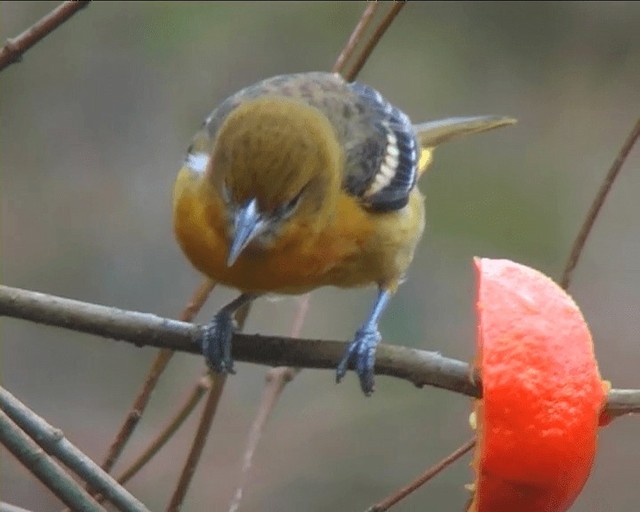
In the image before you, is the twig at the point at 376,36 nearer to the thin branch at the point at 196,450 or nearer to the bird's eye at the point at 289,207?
the bird's eye at the point at 289,207

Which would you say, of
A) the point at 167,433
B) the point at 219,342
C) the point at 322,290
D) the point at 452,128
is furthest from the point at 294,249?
the point at 322,290

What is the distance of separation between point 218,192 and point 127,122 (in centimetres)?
333

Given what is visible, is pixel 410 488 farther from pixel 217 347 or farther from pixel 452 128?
pixel 452 128

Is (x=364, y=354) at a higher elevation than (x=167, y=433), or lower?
higher

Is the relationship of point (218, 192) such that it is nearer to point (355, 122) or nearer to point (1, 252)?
point (355, 122)

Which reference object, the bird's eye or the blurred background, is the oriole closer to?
the bird's eye

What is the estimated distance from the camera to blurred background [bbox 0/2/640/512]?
13.6 ft

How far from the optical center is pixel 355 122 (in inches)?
94.8

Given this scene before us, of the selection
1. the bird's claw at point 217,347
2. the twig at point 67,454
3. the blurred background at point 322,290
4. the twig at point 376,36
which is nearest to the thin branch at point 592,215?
the twig at point 376,36

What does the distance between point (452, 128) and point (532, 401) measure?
1.71 meters

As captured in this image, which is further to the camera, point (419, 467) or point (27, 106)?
point (27, 106)

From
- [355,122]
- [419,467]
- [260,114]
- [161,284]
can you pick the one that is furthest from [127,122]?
[260,114]

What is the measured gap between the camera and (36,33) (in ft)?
4.56

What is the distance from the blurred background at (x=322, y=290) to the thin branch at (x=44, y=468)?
2.55 m
